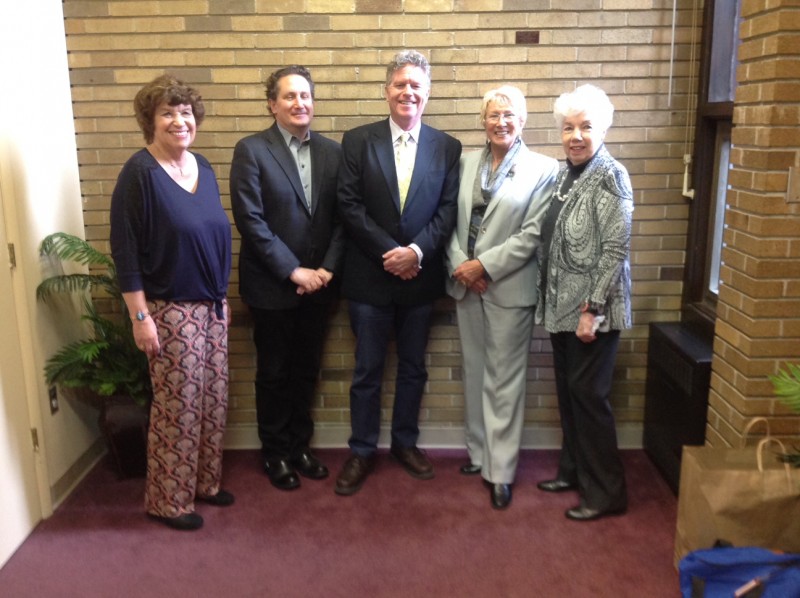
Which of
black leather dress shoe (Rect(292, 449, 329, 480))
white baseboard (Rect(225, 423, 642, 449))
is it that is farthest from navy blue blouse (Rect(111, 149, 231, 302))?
white baseboard (Rect(225, 423, 642, 449))

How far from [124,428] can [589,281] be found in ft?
6.65

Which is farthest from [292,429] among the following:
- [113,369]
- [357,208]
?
[357,208]

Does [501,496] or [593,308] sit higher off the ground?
[593,308]

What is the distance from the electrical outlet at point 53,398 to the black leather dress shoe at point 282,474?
0.91m

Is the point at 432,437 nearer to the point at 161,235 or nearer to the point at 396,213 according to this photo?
the point at 396,213

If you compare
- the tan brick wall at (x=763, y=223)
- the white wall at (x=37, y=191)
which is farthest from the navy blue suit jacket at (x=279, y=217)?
the tan brick wall at (x=763, y=223)

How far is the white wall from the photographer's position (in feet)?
8.98

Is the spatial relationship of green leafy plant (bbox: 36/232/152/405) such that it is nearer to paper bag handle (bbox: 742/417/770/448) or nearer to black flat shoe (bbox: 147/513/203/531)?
black flat shoe (bbox: 147/513/203/531)

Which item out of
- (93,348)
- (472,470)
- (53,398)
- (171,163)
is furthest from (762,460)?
(53,398)

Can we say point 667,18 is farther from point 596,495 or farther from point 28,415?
point 28,415

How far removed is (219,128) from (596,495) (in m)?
2.22

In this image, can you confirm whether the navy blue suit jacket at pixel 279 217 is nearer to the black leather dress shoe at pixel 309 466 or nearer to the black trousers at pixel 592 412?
the black leather dress shoe at pixel 309 466

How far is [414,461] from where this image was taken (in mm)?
3318

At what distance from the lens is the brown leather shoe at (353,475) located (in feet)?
10.3
